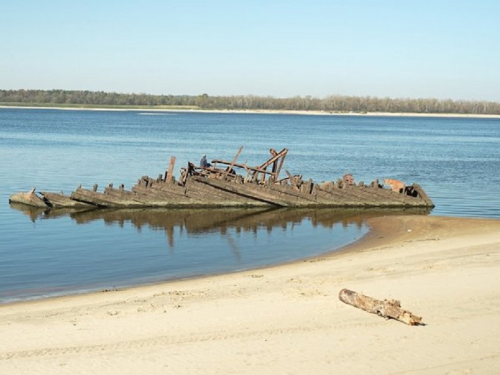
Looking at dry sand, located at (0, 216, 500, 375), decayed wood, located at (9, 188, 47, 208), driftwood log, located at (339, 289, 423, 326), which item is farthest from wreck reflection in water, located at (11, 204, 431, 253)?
driftwood log, located at (339, 289, 423, 326)

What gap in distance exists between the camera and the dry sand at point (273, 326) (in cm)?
1105

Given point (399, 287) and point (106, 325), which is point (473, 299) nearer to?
point (399, 287)

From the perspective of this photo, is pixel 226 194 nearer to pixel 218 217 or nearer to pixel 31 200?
pixel 218 217

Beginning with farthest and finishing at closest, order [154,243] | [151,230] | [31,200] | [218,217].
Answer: [31,200], [218,217], [151,230], [154,243]

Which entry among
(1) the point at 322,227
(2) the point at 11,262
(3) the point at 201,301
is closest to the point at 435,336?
(3) the point at 201,301

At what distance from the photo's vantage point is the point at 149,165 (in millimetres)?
54625

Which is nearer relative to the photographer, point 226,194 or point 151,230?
point 151,230

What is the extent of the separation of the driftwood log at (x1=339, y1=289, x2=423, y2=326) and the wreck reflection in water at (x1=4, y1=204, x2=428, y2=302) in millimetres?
6735

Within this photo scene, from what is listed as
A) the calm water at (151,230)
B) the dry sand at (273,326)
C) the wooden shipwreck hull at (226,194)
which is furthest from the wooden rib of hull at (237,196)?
the dry sand at (273,326)

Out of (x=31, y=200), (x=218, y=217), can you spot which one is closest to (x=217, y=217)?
(x=218, y=217)

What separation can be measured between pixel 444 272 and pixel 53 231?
14983 mm

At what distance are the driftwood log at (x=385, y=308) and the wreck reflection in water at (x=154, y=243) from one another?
22.1ft

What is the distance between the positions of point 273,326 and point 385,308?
1895mm

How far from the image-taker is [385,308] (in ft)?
42.9
